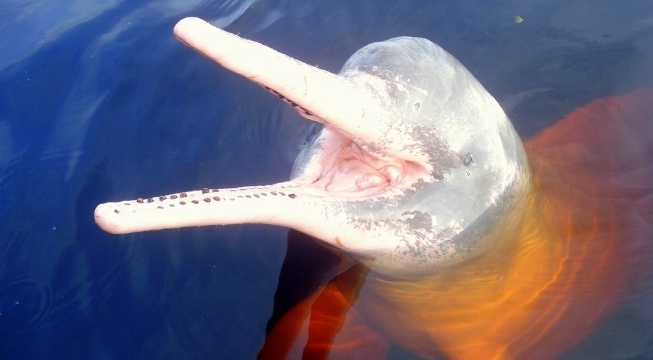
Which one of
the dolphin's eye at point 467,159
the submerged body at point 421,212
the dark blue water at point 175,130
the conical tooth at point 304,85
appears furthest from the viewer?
the dark blue water at point 175,130

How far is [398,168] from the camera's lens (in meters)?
3.42

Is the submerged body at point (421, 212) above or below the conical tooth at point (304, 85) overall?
below

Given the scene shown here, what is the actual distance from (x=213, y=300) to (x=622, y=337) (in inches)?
110

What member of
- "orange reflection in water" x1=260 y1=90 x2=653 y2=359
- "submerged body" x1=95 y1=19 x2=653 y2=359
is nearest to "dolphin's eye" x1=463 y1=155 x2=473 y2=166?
"submerged body" x1=95 y1=19 x2=653 y2=359

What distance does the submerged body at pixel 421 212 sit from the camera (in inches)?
107

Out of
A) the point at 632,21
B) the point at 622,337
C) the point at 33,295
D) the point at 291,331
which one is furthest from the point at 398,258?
the point at 632,21

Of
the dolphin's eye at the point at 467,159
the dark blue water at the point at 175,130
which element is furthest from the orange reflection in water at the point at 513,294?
the dolphin's eye at the point at 467,159

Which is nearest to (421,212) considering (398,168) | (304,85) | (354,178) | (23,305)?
(398,168)

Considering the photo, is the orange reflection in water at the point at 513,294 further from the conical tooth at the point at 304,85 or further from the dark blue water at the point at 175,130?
the conical tooth at the point at 304,85

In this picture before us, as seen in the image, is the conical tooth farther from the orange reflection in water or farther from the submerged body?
the orange reflection in water

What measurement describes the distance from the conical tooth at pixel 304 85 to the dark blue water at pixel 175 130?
5.22 feet

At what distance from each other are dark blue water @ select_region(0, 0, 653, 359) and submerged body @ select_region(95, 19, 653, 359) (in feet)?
1.37

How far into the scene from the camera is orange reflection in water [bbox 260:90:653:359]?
12.5ft

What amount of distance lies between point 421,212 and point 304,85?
1.03m
